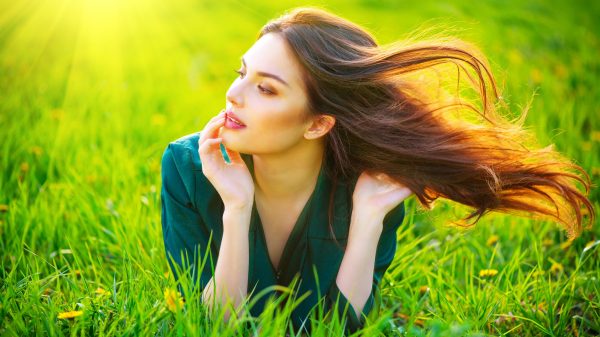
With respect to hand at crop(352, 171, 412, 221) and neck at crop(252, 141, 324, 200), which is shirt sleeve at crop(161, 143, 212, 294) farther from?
hand at crop(352, 171, 412, 221)

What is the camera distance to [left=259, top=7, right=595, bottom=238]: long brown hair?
2264 millimetres

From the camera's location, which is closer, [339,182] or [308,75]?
[308,75]

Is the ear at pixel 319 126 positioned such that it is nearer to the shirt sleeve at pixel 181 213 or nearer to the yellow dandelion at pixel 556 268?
the shirt sleeve at pixel 181 213

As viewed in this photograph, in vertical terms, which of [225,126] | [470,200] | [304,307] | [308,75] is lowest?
[304,307]

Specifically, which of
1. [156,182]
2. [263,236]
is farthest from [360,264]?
[156,182]

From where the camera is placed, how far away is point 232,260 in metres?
2.16

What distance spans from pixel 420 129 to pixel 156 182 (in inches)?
57.5

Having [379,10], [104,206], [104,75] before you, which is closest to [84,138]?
[104,206]

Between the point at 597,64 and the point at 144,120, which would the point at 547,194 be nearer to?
the point at 144,120

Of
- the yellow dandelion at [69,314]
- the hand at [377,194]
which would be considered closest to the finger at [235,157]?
the hand at [377,194]

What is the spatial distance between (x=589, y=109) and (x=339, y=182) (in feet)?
9.22

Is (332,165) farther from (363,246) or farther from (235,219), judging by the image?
(235,219)

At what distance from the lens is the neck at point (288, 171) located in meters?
2.35

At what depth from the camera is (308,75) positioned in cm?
221
